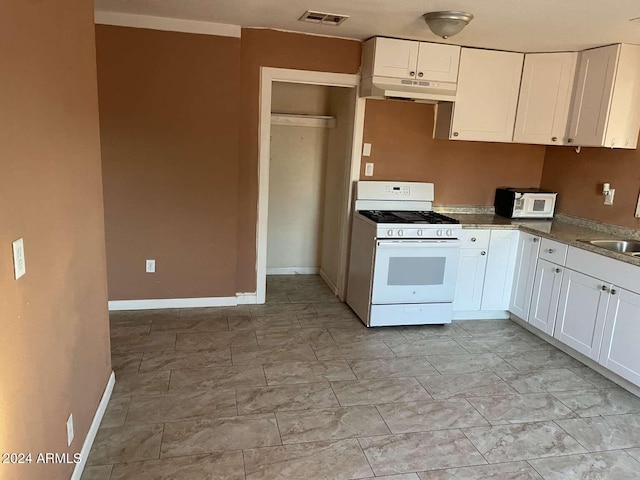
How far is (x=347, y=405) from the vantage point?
9.34 feet

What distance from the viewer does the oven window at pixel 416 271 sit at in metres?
3.88

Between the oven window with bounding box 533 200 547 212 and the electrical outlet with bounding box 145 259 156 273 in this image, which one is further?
the oven window with bounding box 533 200 547 212

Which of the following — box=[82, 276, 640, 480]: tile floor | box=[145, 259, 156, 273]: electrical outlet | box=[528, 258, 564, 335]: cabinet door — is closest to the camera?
box=[82, 276, 640, 480]: tile floor

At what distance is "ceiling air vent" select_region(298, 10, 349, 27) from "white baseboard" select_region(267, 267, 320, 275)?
9.00ft

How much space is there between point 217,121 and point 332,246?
1.78 m

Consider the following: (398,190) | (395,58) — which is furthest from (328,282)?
(395,58)

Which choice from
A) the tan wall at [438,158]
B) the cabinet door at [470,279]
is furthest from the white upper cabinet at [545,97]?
the cabinet door at [470,279]

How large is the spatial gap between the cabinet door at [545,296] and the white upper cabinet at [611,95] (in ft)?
3.45

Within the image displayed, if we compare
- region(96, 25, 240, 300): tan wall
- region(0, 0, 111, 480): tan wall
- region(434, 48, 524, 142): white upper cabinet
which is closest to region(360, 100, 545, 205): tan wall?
region(434, 48, 524, 142): white upper cabinet

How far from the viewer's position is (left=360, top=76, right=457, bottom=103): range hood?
384 cm

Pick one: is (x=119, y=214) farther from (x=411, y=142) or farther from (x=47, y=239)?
(x=411, y=142)

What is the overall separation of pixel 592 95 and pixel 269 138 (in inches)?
105

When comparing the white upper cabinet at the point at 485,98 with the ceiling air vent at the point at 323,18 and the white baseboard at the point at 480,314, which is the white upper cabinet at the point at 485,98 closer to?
the ceiling air vent at the point at 323,18

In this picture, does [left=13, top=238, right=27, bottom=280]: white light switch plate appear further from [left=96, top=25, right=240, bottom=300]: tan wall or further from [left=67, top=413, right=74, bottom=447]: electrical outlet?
[left=96, top=25, right=240, bottom=300]: tan wall
